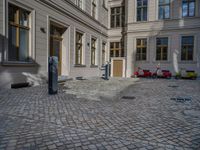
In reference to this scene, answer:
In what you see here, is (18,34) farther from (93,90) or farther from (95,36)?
(95,36)

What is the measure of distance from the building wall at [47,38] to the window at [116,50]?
537 centimetres

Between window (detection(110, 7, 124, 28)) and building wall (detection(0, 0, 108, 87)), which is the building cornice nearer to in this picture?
building wall (detection(0, 0, 108, 87))

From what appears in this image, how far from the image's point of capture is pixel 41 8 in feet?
29.1

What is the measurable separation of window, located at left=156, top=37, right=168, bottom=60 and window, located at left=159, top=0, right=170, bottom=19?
219 centimetres

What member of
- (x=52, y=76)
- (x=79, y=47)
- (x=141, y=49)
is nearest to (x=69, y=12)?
(x=79, y=47)

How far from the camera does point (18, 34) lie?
7.66 m

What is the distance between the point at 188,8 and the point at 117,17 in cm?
739

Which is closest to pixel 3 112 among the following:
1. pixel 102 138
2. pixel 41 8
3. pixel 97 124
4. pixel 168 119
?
pixel 97 124

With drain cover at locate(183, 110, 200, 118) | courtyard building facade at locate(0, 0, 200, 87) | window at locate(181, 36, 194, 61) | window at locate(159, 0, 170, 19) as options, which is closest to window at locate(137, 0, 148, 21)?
courtyard building facade at locate(0, 0, 200, 87)

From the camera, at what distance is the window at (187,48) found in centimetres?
1559

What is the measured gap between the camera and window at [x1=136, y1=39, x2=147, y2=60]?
1723 centimetres

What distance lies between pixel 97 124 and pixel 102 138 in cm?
69

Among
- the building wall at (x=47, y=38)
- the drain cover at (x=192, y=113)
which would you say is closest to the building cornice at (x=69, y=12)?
the building wall at (x=47, y=38)

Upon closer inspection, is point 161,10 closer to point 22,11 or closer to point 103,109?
point 22,11
